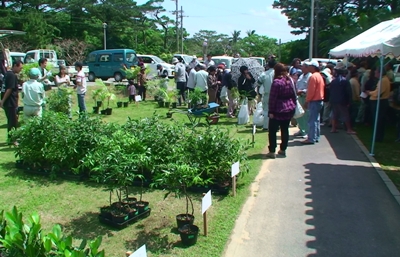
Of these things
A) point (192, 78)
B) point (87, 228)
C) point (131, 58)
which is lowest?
point (87, 228)

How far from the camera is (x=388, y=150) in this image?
775cm

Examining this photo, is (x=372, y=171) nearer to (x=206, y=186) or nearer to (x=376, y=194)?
(x=376, y=194)

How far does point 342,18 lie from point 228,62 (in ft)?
36.4

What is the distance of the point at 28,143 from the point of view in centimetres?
621

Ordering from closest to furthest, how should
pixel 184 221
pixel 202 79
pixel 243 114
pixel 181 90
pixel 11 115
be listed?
pixel 184 221, pixel 11 115, pixel 243 114, pixel 202 79, pixel 181 90

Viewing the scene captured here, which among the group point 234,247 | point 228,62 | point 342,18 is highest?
point 342,18

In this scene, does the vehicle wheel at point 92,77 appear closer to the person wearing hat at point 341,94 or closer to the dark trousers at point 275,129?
the person wearing hat at point 341,94

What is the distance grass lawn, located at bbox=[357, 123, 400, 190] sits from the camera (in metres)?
6.27

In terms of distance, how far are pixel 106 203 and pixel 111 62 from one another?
2158 centimetres

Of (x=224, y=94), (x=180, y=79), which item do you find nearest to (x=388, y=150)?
(x=224, y=94)

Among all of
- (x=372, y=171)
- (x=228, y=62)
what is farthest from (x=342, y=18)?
(x=372, y=171)

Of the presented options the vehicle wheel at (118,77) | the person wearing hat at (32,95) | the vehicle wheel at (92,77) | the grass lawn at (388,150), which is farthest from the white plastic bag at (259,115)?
the vehicle wheel at (92,77)

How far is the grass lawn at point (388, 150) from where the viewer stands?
20.6 feet

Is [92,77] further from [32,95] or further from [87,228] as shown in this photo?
[87,228]
